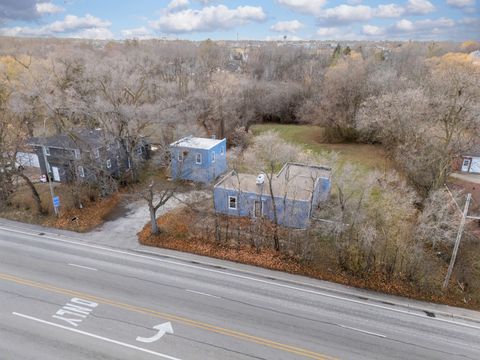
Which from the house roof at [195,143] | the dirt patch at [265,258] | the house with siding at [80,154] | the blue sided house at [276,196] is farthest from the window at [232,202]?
the house with siding at [80,154]

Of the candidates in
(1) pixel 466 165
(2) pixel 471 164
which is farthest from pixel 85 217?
(2) pixel 471 164

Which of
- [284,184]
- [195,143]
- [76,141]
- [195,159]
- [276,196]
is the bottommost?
[276,196]

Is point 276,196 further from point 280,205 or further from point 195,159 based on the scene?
point 195,159

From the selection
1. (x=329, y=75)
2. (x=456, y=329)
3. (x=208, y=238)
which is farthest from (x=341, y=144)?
(x=456, y=329)

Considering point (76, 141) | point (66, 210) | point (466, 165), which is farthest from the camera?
point (466, 165)

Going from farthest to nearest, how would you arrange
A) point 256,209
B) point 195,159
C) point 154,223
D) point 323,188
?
point 195,159 < point 323,188 < point 256,209 < point 154,223

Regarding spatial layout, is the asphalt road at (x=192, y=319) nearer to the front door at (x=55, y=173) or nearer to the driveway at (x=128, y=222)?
the driveway at (x=128, y=222)

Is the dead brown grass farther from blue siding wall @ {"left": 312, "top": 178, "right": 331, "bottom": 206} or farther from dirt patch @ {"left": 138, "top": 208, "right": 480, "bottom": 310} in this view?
blue siding wall @ {"left": 312, "top": 178, "right": 331, "bottom": 206}
